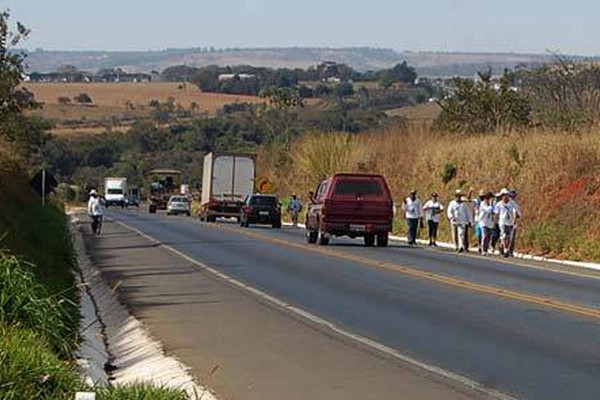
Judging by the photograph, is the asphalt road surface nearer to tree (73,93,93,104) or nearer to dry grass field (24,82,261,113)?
tree (73,93,93,104)

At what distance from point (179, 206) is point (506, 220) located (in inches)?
2264

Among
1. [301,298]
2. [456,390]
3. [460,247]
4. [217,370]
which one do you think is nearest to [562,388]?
[456,390]

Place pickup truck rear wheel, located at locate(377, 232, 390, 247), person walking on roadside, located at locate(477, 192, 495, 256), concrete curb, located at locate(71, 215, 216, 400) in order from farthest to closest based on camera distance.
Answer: pickup truck rear wheel, located at locate(377, 232, 390, 247)
person walking on roadside, located at locate(477, 192, 495, 256)
concrete curb, located at locate(71, 215, 216, 400)

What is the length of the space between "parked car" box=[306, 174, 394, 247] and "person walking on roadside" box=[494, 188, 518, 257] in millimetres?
4217

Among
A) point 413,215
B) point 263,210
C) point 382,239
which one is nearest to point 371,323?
point 382,239

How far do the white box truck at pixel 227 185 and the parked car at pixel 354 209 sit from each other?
28.2 m

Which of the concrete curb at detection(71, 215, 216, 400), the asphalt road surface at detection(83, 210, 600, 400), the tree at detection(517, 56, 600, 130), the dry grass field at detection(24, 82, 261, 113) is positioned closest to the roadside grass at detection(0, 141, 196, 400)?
the concrete curb at detection(71, 215, 216, 400)

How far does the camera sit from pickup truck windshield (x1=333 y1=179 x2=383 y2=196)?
4141 cm

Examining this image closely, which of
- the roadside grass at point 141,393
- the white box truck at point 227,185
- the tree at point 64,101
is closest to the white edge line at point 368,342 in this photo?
the roadside grass at point 141,393

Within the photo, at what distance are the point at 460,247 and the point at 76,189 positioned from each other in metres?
91.3

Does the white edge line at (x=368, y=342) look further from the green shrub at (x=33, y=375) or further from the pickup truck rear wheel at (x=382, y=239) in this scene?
the pickup truck rear wheel at (x=382, y=239)

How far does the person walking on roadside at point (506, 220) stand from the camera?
37.1 m

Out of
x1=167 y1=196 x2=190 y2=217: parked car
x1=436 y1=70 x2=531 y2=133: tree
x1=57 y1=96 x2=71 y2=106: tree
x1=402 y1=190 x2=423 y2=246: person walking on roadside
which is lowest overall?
x1=167 y1=196 x2=190 y2=217: parked car

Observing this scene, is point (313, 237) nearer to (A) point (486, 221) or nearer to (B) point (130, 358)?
(A) point (486, 221)
